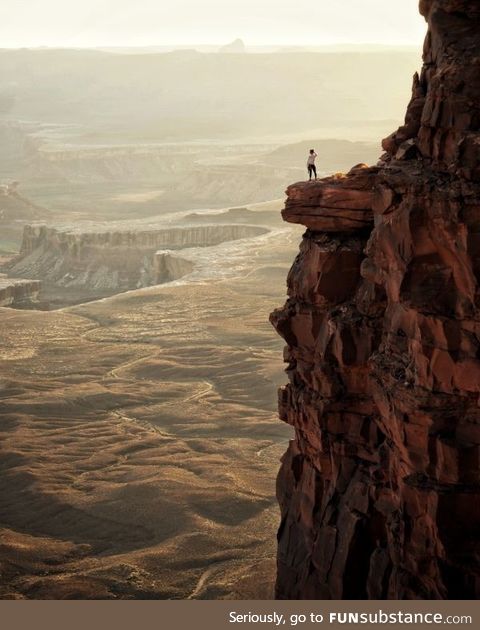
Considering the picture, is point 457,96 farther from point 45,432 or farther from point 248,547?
point 45,432

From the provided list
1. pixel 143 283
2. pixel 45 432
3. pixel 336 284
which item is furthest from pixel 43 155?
pixel 336 284

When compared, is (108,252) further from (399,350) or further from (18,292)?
(399,350)

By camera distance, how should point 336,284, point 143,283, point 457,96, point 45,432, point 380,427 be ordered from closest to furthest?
point 457,96 < point 380,427 < point 336,284 < point 45,432 < point 143,283

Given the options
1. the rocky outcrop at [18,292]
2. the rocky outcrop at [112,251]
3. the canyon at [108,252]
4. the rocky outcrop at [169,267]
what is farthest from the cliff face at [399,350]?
the rocky outcrop at [112,251]

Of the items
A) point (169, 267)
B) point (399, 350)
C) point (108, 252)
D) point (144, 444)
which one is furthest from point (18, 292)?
point (399, 350)

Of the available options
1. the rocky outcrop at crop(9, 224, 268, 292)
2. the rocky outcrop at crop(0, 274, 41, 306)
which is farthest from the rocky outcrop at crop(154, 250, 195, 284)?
the rocky outcrop at crop(0, 274, 41, 306)

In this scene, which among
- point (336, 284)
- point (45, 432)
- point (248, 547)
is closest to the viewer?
point (336, 284)

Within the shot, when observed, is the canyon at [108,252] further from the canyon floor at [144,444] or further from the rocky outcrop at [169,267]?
the canyon floor at [144,444]
